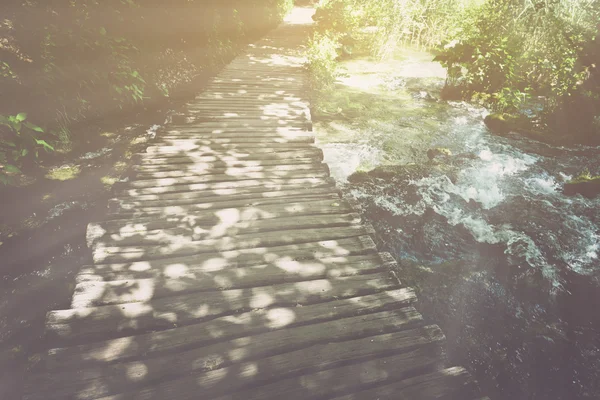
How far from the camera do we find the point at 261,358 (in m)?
2.54

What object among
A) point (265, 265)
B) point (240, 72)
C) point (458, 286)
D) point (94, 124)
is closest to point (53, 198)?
point (94, 124)

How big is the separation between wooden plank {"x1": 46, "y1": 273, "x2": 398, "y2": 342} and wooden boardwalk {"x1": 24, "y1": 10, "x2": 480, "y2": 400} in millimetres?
12

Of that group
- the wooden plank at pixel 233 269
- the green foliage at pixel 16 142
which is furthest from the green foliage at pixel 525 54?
the green foliage at pixel 16 142

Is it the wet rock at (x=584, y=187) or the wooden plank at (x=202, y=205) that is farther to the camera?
the wet rock at (x=584, y=187)

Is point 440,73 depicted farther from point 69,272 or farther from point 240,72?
point 69,272

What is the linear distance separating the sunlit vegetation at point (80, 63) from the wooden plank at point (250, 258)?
10.0ft

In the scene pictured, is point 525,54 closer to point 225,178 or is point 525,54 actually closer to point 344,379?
point 225,178

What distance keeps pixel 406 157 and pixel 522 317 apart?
4653 mm

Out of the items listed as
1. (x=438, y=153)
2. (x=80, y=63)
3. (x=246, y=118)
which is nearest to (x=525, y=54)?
(x=438, y=153)

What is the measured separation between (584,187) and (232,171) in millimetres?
8034

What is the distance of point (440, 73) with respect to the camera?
43.0ft

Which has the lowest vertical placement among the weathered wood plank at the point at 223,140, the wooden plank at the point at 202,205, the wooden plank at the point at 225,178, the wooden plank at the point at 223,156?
the wooden plank at the point at 202,205

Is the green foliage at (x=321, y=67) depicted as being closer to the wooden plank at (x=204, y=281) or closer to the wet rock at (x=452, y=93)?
the wet rock at (x=452, y=93)

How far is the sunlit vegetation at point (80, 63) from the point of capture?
4625mm
